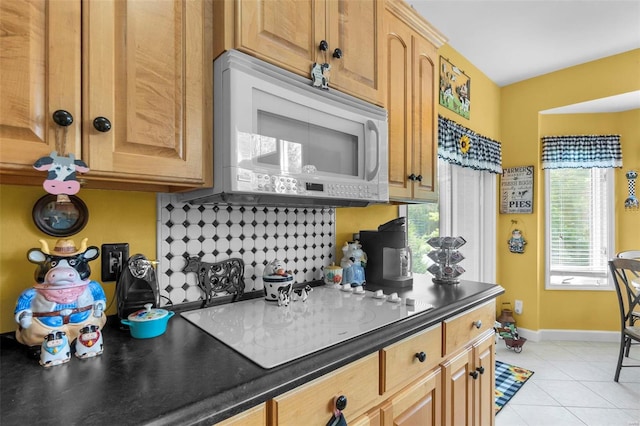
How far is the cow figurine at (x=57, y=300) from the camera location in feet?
2.73

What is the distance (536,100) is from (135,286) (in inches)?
156

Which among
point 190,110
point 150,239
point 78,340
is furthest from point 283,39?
point 78,340

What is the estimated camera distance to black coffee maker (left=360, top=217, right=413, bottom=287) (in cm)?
171

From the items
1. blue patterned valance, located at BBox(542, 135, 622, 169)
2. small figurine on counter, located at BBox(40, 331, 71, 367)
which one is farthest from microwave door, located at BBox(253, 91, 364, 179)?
blue patterned valance, located at BBox(542, 135, 622, 169)

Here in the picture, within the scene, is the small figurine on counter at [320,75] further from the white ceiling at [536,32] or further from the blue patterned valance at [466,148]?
the blue patterned valance at [466,148]

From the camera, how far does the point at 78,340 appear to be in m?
0.81

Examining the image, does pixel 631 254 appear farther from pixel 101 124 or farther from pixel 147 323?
pixel 101 124

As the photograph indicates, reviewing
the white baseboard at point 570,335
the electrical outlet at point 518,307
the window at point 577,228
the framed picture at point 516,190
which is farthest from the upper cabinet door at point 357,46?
the white baseboard at point 570,335

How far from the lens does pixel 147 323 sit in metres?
0.94

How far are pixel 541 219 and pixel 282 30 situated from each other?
354 centimetres

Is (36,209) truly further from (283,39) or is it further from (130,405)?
(283,39)

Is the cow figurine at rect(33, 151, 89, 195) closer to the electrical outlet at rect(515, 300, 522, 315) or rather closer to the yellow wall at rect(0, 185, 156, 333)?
the yellow wall at rect(0, 185, 156, 333)

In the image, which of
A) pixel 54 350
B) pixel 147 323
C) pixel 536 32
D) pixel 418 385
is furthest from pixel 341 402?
pixel 536 32

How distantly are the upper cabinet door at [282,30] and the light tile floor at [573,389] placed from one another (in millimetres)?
2420
